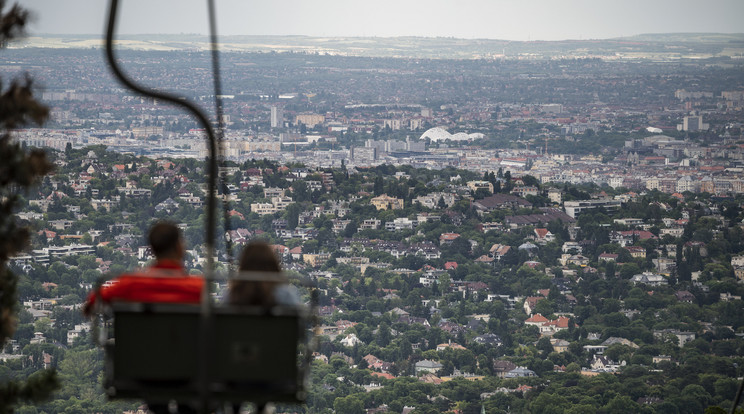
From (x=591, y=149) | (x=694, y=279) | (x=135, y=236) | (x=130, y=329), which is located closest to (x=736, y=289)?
(x=694, y=279)

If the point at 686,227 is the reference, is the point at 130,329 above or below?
above

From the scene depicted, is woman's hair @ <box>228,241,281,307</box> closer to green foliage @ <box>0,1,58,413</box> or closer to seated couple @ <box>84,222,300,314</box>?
seated couple @ <box>84,222,300,314</box>

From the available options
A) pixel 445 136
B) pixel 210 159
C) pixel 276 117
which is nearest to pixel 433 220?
pixel 445 136

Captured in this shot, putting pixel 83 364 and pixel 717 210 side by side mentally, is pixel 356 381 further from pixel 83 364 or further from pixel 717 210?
pixel 717 210

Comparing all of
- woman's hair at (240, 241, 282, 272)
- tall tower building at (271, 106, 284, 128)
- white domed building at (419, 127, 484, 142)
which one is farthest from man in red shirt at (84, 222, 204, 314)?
white domed building at (419, 127, 484, 142)

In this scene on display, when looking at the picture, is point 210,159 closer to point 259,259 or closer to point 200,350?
point 259,259

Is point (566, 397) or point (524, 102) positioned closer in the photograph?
point (566, 397)

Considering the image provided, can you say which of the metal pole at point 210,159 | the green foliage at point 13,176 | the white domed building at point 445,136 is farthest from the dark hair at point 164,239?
the white domed building at point 445,136
